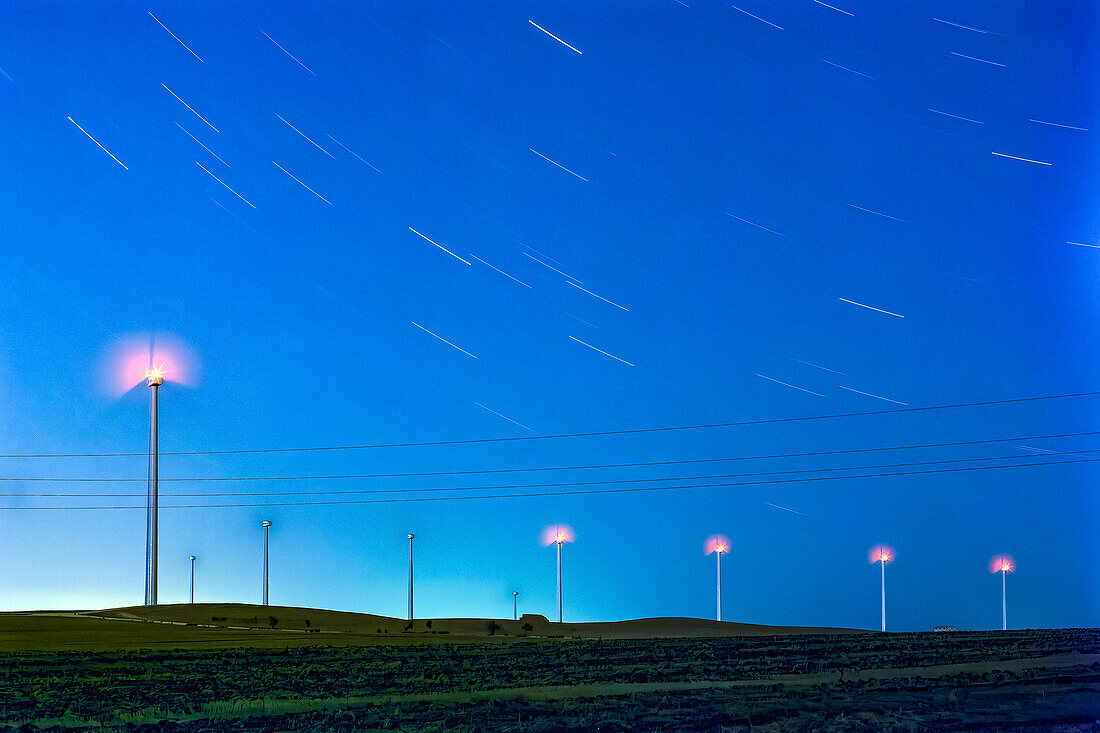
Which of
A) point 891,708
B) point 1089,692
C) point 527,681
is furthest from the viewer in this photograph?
point 527,681

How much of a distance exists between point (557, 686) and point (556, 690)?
3.39ft

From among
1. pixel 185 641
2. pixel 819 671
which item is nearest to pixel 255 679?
pixel 819 671

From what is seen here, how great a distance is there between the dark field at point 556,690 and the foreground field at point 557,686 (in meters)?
0.05

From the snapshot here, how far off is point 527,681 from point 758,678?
5.78m

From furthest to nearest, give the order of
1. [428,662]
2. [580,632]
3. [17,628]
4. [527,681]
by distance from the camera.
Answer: [580,632] → [17,628] → [428,662] → [527,681]

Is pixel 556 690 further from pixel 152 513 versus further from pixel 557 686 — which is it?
pixel 152 513

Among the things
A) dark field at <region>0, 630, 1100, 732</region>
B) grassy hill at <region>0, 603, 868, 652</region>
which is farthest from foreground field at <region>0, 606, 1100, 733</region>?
grassy hill at <region>0, 603, 868, 652</region>

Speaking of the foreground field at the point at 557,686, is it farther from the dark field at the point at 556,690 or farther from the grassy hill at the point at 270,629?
the grassy hill at the point at 270,629

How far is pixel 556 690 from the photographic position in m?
25.2

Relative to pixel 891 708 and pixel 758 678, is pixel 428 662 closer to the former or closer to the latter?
pixel 758 678

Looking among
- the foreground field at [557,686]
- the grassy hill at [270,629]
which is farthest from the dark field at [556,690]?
the grassy hill at [270,629]

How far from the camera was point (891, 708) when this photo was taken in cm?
2100

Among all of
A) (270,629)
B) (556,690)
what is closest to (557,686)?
(556,690)

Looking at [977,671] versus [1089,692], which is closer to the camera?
→ [1089,692]
